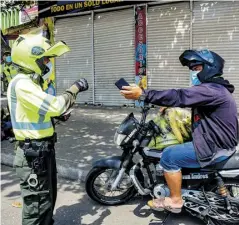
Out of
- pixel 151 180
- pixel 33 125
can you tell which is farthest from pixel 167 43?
pixel 33 125

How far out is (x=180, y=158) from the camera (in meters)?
3.46

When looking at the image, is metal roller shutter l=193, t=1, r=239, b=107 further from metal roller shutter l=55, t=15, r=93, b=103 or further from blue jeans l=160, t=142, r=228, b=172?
blue jeans l=160, t=142, r=228, b=172

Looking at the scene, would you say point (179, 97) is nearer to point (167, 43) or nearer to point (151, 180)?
point (151, 180)

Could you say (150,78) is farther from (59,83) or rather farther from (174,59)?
(59,83)

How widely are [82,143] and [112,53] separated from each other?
5603 mm

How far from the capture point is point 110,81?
12062mm

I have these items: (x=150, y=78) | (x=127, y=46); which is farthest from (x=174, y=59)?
(x=127, y=46)

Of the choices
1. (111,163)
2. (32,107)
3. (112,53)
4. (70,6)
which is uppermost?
(70,6)

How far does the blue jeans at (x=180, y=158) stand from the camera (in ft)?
11.3

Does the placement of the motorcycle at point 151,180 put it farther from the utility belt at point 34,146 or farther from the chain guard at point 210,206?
the utility belt at point 34,146

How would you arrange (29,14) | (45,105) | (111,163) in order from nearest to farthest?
1. (45,105)
2. (111,163)
3. (29,14)

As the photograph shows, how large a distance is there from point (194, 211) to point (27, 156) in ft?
6.04

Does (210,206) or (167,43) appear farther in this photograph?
→ (167,43)

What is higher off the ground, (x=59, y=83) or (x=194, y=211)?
(x=59, y=83)
